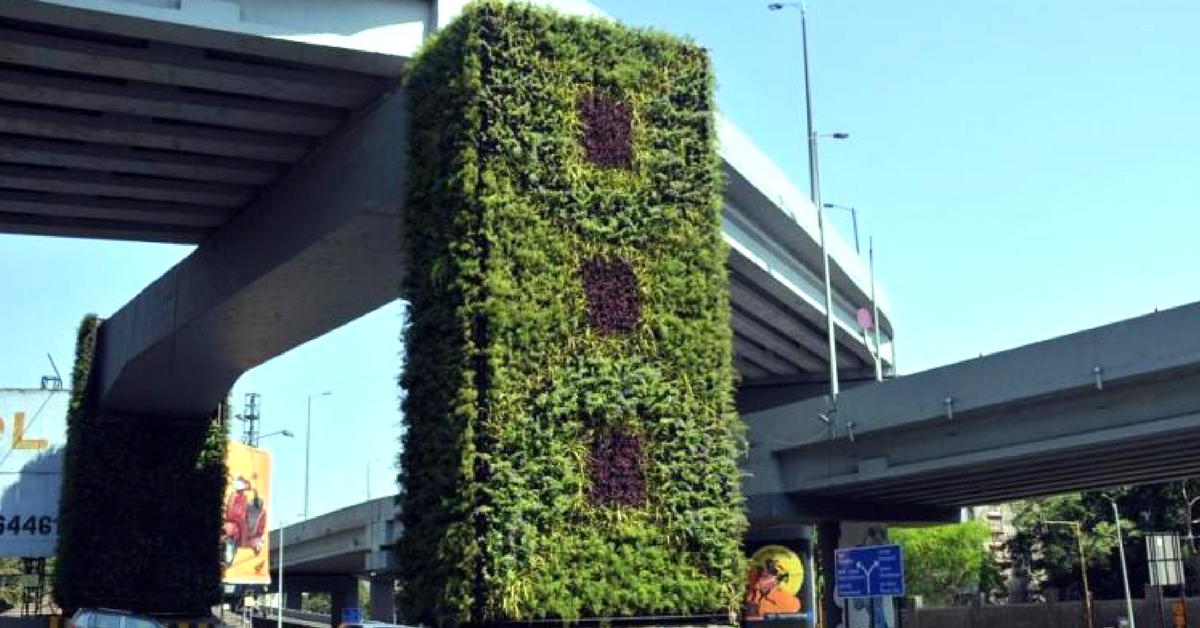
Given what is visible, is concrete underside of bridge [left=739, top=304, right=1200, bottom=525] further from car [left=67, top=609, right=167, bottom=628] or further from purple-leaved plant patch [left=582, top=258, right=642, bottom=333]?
car [left=67, top=609, right=167, bottom=628]

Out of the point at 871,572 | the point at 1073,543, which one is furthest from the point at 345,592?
the point at 871,572

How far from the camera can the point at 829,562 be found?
140ft

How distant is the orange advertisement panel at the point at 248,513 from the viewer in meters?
55.5

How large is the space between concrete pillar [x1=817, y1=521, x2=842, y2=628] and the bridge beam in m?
21.2

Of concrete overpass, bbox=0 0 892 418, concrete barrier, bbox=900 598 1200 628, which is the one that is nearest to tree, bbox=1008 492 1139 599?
concrete barrier, bbox=900 598 1200 628

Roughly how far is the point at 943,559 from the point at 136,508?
92.7 metres

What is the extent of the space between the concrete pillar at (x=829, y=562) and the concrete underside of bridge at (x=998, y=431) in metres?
1.07

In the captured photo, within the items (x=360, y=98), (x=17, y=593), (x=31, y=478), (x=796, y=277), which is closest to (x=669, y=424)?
(x=360, y=98)

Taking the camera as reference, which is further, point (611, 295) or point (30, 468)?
point (30, 468)

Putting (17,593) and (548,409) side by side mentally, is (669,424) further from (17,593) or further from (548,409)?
(17,593)

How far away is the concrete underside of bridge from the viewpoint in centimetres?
2650

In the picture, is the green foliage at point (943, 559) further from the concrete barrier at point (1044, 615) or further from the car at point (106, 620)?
the car at point (106, 620)

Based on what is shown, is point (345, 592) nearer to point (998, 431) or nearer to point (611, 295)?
point (998, 431)

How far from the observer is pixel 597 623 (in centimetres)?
1499
